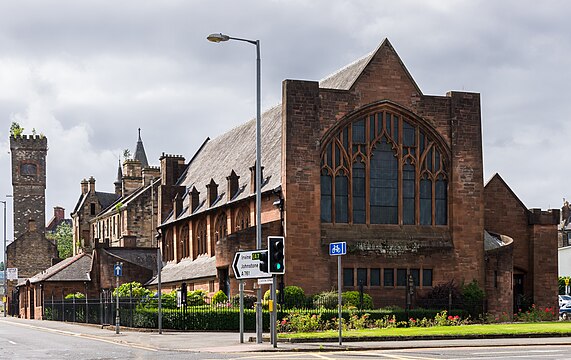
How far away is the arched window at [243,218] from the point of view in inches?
2215

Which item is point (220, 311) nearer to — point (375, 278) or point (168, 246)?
point (375, 278)

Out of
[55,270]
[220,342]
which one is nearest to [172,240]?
[55,270]

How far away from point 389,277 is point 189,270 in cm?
1683

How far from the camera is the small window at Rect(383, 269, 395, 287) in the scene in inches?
2015

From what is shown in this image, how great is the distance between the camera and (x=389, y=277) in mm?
51312

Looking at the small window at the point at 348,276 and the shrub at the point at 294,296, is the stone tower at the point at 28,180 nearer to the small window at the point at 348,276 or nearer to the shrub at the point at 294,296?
the small window at the point at 348,276

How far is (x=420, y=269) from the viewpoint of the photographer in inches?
2036

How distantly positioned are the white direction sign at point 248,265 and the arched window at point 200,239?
32465 millimetres

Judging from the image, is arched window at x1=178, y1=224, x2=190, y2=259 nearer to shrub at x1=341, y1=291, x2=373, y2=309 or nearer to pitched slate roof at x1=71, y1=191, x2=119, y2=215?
shrub at x1=341, y1=291, x2=373, y2=309

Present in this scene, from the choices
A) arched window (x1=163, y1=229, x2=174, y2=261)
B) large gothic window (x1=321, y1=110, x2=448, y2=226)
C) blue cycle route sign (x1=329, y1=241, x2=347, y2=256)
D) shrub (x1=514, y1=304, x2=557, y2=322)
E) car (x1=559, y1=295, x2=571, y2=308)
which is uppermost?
large gothic window (x1=321, y1=110, x2=448, y2=226)

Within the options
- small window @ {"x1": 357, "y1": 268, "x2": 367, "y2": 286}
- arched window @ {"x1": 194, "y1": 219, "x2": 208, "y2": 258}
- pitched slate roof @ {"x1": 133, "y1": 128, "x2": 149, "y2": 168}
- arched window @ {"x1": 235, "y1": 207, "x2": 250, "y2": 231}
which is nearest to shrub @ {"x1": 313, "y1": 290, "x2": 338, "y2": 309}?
small window @ {"x1": 357, "y1": 268, "x2": 367, "y2": 286}

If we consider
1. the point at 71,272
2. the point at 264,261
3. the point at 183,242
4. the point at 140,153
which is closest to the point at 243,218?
the point at 183,242

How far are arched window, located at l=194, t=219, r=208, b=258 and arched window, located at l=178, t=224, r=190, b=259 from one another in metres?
2.18

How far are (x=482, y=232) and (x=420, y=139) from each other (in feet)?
19.7
